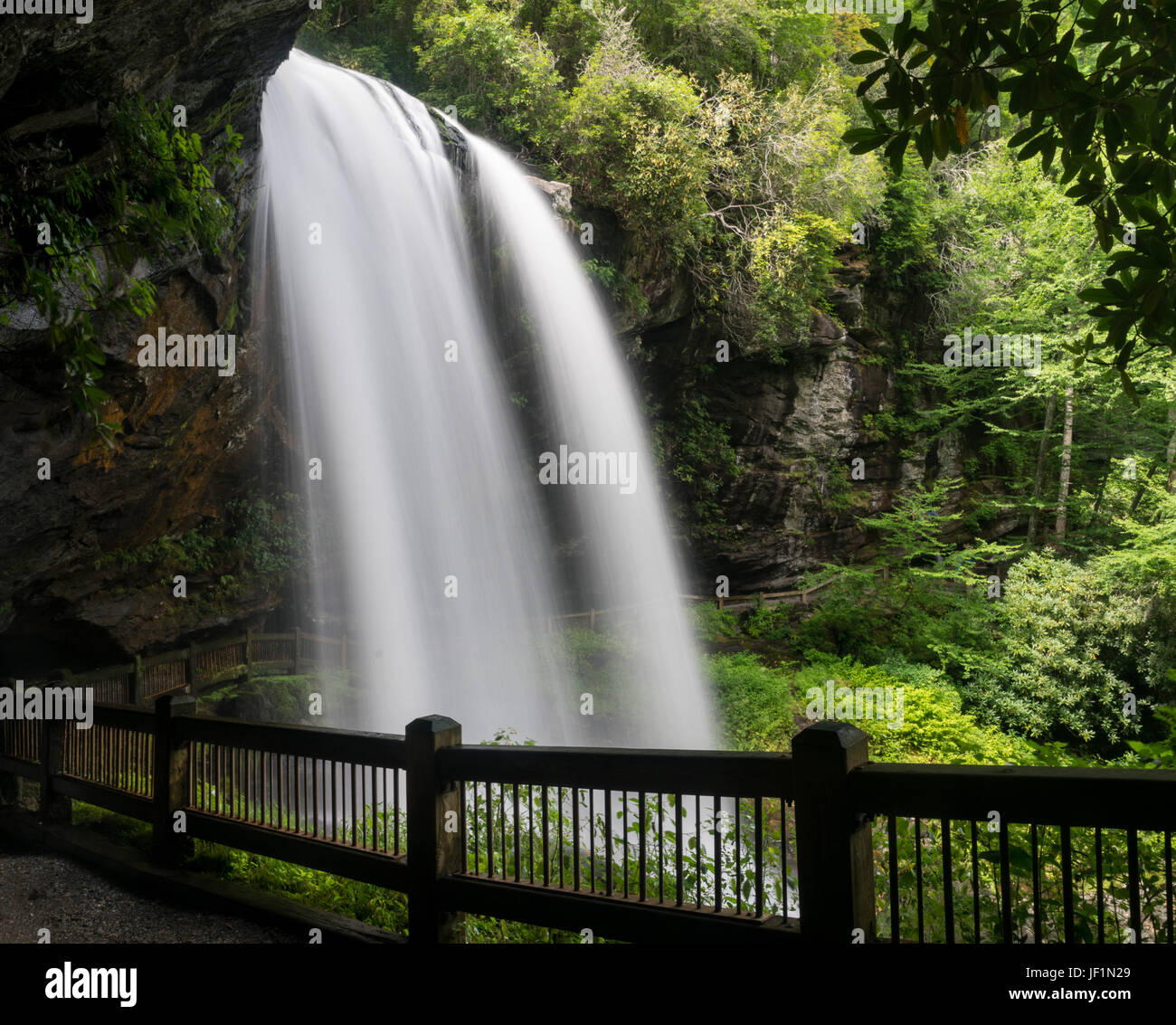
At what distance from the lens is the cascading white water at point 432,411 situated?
42.5 feet

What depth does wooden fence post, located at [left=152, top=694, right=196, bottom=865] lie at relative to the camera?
5141 mm

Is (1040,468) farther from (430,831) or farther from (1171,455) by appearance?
(430,831)

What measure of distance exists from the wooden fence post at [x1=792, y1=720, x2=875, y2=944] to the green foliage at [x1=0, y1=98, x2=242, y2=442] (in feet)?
10.2

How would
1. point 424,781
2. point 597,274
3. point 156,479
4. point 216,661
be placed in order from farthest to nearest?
point 597,274
point 216,661
point 156,479
point 424,781

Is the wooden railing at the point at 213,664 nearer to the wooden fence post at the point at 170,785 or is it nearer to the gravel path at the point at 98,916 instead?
the gravel path at the point at 98,916

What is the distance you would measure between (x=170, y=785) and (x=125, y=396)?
13.1 feet

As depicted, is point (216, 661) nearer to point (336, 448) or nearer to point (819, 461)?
point (336, 448)

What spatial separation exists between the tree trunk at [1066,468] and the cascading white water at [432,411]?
9.43 metres

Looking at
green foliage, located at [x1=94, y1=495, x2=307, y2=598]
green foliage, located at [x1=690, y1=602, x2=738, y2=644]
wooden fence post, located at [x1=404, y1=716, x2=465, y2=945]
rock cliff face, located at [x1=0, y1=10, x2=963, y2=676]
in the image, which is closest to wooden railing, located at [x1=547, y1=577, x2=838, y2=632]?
green foliage, located at [x1=690, y1=602, x2=738, y2=644]

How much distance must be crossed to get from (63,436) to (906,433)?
20.0m

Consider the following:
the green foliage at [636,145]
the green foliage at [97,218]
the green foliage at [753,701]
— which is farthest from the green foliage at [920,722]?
the green foliage at [97,218]
